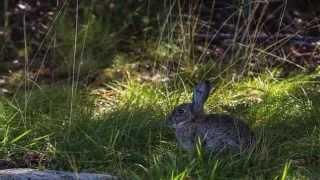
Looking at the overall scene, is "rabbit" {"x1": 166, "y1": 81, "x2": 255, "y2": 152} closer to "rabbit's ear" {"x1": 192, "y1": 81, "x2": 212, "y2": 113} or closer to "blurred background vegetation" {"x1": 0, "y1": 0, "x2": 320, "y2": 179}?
"rabbit's ear" {"x1": 192, "y1": 81, "x2": 212, "y2": 113}

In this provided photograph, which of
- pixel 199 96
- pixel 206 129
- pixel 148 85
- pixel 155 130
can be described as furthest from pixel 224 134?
pixel 148 85

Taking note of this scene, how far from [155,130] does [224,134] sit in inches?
31.4

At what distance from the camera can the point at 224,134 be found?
184 inches

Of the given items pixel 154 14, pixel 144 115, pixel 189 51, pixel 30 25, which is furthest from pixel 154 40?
pixel 144 115

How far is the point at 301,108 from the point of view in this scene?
5695 mm

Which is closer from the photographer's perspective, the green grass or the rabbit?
the green grass

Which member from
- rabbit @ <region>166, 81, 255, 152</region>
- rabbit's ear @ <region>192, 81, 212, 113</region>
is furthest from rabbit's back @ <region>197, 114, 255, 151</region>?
rabbit's ear @ <region>192, 81, 212, 113</region>

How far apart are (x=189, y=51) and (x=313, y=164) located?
2.25 m

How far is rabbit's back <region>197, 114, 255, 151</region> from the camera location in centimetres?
465

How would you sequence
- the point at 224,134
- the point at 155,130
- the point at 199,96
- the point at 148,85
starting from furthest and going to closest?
the point at 148,85
the point at 155,130
the point at 199,96
the point at 224,134

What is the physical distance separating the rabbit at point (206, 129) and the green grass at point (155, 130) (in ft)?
0.26

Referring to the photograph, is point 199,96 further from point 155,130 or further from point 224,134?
point 155,130

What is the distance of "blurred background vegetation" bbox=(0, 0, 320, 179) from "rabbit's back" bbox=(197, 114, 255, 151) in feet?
0.31

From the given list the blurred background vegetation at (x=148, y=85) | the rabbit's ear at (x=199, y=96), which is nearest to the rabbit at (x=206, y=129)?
the rabbit's ear at (x=199, y=96)
